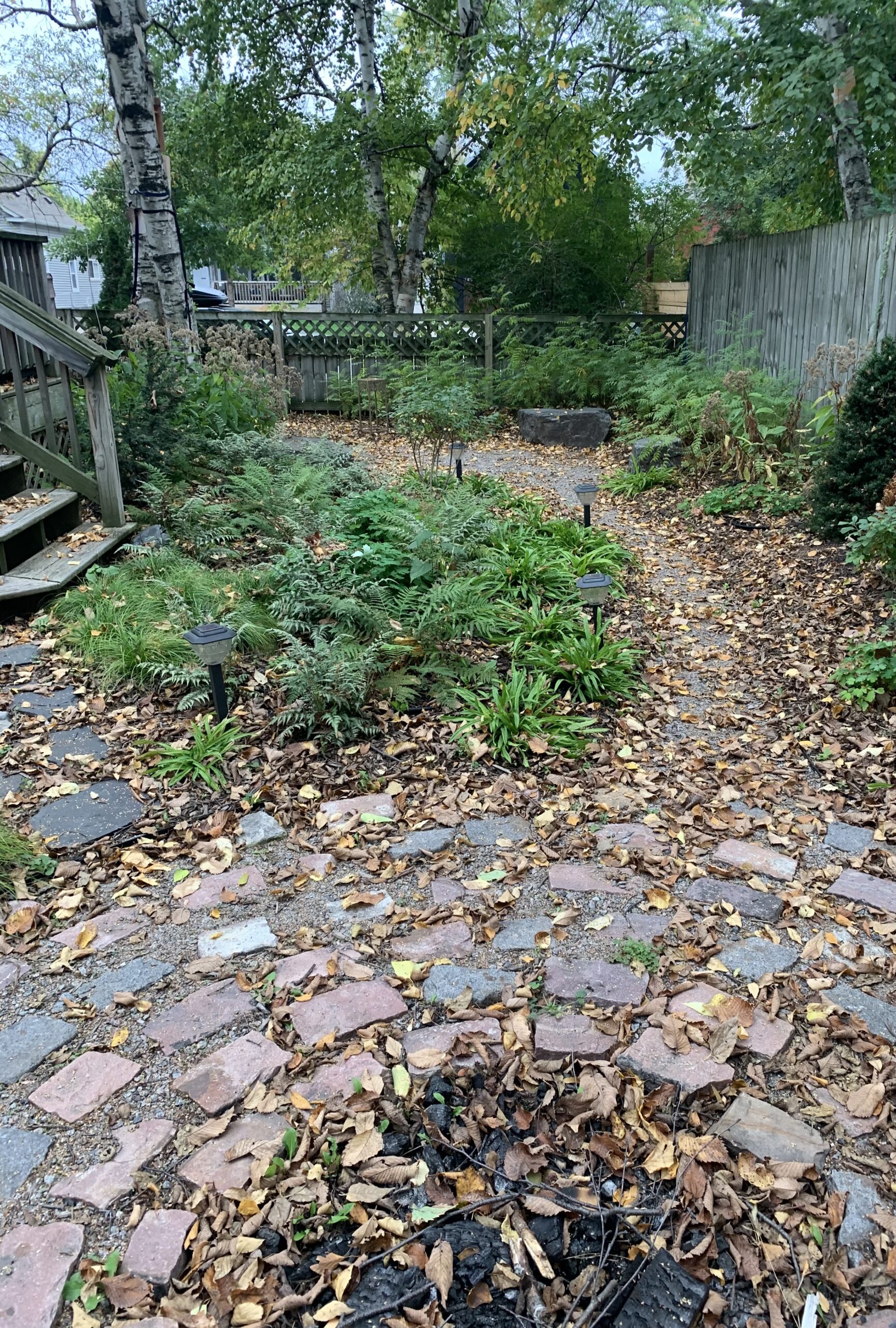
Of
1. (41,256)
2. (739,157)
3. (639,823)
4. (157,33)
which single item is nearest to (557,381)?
(739,157)

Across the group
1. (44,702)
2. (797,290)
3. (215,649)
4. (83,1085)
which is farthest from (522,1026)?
(797,290)

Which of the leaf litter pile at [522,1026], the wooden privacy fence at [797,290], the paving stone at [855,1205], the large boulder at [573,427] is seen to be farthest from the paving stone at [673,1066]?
the large boulder at [573,427]

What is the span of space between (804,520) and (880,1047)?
4997 millimetres

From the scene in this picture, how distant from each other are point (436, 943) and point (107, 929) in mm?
1012

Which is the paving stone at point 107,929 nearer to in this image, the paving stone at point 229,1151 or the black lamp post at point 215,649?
the paving stone at point 229,1151

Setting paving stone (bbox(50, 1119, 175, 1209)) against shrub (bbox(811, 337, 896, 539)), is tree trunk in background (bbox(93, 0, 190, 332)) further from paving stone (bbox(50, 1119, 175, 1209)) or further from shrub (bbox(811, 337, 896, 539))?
paving stone (bbox(50, 1119, 175, 1209))

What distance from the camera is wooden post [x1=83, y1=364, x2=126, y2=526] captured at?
5379 mm

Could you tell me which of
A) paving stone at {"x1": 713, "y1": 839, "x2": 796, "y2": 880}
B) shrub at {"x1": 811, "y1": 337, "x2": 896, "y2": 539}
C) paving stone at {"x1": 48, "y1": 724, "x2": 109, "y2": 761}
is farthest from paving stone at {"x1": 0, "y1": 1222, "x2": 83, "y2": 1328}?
shrub at {"x1": 811, "y1": 337, "x2": 896, "y2": 539}

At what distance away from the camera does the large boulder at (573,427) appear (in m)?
10.5

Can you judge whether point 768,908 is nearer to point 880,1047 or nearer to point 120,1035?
point 880,1047

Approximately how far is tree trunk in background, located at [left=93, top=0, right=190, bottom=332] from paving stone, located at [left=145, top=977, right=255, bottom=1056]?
6.49 meters

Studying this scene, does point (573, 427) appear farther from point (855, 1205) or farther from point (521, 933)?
point (855, 1205)

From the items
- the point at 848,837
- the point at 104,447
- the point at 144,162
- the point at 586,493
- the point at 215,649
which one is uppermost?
the point at 144,162

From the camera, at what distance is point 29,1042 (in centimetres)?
241
